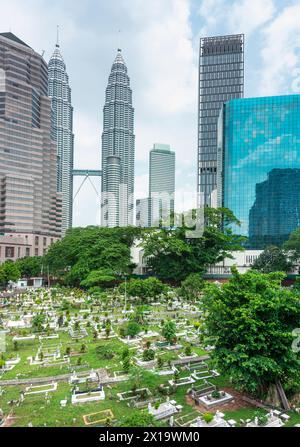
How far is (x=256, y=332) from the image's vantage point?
1047cm

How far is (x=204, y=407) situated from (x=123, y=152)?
440 feet

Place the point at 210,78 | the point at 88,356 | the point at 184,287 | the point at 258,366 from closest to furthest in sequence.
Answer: the point at 258,366
the point at 88,356
the point at 184,287
the point at 210,78

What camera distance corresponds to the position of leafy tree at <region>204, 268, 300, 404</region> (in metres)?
10.3

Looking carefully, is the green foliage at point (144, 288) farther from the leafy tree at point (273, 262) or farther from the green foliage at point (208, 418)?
the leafy tree at point (273, 262)

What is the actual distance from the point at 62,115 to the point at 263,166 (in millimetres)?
117950

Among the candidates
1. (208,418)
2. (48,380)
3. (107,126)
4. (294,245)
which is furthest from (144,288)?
(107,126)

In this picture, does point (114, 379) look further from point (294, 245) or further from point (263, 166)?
point (263, 166)

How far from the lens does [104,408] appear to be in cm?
1084

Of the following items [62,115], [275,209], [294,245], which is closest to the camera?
[294,245]

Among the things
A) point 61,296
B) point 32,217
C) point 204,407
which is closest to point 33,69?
point 32,217

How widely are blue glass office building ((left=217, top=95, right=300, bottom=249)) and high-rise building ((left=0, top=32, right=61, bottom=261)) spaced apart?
47825 millimetres

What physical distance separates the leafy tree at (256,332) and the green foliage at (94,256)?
25.6 m

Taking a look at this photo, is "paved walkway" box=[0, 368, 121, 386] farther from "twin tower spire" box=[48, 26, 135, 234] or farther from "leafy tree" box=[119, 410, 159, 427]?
"twin tower spire" box=[48, 26, 135, 234]
